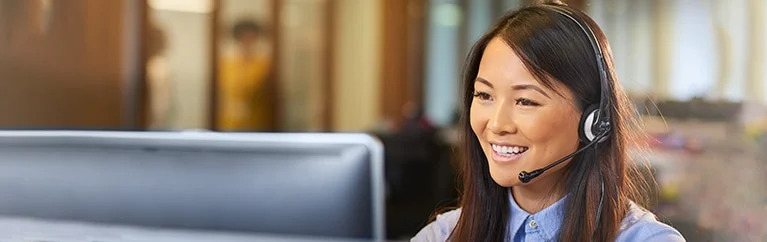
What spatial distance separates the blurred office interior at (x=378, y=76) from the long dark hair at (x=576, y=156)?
0.16ft

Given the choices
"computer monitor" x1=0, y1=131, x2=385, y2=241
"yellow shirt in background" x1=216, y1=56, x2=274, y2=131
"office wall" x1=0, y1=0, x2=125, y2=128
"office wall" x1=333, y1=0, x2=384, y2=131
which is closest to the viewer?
"computer monitor" x1=0, y1=131, x2=385, y2=241

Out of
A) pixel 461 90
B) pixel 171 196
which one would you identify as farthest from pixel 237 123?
pixel 461 90

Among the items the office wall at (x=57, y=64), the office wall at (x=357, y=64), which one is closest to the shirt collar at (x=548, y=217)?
the office wall at (x=57, y=64)

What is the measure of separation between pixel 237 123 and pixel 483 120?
8.27 feet

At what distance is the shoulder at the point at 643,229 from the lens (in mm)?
624

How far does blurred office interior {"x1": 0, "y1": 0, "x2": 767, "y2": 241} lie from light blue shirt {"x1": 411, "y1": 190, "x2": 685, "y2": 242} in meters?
0.06

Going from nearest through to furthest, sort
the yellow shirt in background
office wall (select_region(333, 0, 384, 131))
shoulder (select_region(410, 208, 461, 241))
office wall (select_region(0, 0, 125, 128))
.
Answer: shoulder (select_region(410, 208, 461, 241)) → office wall (select_region(0, 0, 125, 128)) → the yellow shirt in background → office wall (select_region(333, 0, 384, 131))

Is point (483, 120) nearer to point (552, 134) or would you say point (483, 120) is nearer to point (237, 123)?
point (552, 134)

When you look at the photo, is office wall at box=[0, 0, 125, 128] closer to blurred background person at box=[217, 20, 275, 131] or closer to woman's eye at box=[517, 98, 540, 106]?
woman's eye at box=[517, 98, 540, 106]

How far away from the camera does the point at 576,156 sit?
0.62 meters

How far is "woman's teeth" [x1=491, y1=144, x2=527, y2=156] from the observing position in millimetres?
607

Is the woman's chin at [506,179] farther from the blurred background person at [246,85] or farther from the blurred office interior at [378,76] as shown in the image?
the blurred background person at [246,85]

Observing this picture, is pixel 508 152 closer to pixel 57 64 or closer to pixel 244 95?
pixel 57 64

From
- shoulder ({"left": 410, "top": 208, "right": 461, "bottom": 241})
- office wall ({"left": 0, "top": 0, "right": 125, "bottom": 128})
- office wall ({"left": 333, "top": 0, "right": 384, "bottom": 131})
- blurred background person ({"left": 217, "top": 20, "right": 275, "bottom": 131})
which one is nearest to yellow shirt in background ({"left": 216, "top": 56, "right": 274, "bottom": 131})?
blurred background person ({"left": 217, "top": 20, "right": 275, "bottom": 131})
